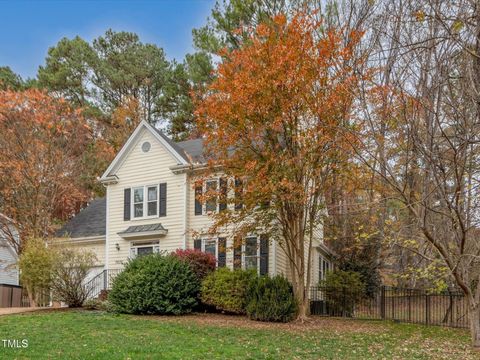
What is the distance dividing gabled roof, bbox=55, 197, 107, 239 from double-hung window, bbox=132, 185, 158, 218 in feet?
7.65

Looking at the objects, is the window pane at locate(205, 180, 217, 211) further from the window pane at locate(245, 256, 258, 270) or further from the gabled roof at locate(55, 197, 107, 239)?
the gabled roof at locate(55, 197, 107, 239)

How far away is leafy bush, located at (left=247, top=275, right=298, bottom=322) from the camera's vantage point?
596 inches

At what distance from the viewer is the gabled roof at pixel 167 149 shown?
67.1 feet

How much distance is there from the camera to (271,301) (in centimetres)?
1527

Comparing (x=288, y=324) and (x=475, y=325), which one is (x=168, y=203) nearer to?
(x=288, y=324)

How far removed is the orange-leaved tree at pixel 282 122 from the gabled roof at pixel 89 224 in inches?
359

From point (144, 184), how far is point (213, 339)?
11.2 m

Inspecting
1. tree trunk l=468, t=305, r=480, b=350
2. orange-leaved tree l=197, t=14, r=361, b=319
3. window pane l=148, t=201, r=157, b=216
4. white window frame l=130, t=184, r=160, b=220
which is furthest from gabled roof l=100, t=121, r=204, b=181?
tree trunk l=468, t=305, r=480, b=350

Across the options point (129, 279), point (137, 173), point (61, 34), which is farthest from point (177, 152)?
point (61, 34)

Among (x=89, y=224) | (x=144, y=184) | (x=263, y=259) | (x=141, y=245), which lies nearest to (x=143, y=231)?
(x=141, y=245)

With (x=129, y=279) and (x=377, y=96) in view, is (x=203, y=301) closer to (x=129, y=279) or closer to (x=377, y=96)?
(x=129, y=279)

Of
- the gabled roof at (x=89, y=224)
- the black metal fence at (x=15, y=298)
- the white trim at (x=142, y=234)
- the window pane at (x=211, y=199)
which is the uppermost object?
the window pane at (x=211, y=199)

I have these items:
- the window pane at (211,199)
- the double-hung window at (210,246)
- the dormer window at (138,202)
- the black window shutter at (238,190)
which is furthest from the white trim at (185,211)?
the black window shutter at (238,190)

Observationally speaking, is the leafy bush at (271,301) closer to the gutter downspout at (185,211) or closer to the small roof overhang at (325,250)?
the gutter downspout at (185,211)
